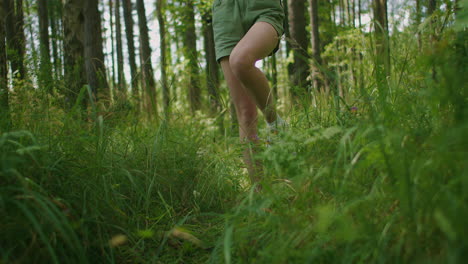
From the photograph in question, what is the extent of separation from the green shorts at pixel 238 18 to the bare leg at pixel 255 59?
0.33ft

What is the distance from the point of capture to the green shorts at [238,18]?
1.89m

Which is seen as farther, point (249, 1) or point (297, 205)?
point (249, 1)

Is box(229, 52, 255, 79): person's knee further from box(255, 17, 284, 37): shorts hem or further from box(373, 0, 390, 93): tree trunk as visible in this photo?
box(373, 0, 390, 93): tree trunk

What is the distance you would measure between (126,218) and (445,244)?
3.61 ft

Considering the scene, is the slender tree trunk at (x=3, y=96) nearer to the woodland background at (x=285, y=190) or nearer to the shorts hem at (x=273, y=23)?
the woodland background at (x=285, y=190)

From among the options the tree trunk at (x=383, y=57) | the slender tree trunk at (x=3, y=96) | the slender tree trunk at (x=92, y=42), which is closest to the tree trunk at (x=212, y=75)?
the tree trunk at (x=383, y=57)

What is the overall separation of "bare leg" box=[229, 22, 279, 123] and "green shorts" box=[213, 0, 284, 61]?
0.33 feet

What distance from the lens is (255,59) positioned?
1760 mm

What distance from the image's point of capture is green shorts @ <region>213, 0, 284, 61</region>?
6.21ft

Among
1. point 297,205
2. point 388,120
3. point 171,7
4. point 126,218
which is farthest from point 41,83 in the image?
point 171,7

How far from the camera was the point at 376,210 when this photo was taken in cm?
90

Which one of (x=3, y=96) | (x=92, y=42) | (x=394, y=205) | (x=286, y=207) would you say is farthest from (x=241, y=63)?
(x=92, y=42)

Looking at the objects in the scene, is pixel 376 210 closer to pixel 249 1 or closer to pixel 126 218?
pixel 126 218

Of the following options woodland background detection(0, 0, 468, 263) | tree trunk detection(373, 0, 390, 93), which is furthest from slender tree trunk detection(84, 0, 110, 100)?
tree trunk detection(373, 0, 390, 93)
